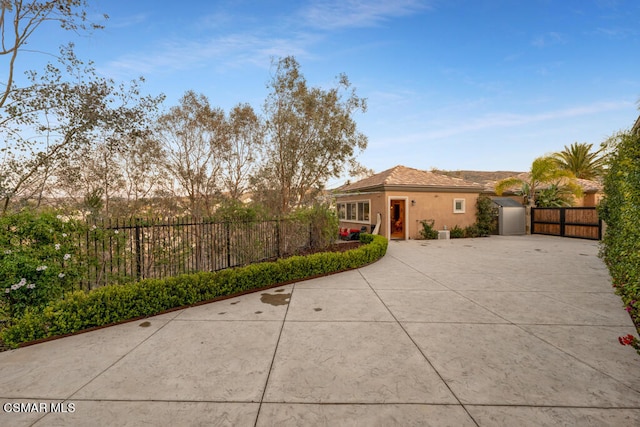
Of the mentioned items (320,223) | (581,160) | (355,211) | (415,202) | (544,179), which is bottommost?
(320,223)

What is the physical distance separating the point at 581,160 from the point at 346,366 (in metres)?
37.0

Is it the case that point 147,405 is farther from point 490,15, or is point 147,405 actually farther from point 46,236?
point 490,15

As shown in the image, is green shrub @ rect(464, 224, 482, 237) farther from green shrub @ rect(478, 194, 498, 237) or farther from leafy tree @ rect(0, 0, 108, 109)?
leafy tree @ rect(0, 0, 108, 109)

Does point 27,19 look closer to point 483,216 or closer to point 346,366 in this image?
point 346,366

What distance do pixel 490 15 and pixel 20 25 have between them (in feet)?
42.9

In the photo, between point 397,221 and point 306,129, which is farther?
point 397,221

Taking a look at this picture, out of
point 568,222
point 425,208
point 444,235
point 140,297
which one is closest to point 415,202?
point 425,208

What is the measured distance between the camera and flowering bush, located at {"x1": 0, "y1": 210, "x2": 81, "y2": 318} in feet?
11.6

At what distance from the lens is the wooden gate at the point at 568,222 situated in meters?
14.2

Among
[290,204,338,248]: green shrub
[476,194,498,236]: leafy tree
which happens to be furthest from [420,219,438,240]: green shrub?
[290,204,338,248]: green shrub

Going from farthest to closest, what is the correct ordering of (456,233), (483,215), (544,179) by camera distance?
(544,179) → (483,215) → (456,233)

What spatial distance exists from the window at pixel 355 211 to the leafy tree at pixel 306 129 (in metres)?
4.43

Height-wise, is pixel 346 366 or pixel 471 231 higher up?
pixel 471 231

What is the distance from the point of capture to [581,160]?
2655 centimetres
